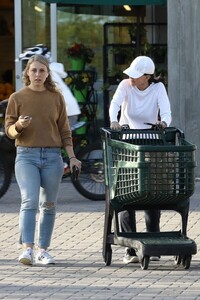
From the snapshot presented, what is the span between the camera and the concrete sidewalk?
27.5 ft

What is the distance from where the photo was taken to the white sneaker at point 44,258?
9.55m

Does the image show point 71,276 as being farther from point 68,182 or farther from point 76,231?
point 68,182

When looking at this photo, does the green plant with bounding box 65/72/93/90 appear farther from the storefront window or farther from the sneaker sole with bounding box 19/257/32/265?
the sneaker sole with bounding box 19/257/32/265

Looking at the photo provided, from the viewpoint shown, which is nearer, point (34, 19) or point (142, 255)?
point (142, 255)

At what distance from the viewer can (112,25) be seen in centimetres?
1783

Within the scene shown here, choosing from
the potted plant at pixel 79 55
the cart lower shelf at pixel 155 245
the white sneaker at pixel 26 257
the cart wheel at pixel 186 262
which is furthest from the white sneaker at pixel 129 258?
the potted plant at pixel 79 55

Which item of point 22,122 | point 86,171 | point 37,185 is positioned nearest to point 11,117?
point 22,122

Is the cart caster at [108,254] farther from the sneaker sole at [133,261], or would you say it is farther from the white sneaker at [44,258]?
the white sneaker at [44,258]

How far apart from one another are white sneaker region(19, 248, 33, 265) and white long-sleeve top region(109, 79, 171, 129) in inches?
51.6

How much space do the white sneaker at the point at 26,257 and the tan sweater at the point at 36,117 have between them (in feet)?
2.90

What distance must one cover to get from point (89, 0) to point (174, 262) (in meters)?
6.86

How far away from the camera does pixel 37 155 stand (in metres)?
9.51

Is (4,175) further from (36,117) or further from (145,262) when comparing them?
(145,262)

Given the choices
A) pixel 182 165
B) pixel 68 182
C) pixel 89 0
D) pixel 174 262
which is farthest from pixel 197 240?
pixel 89 0
